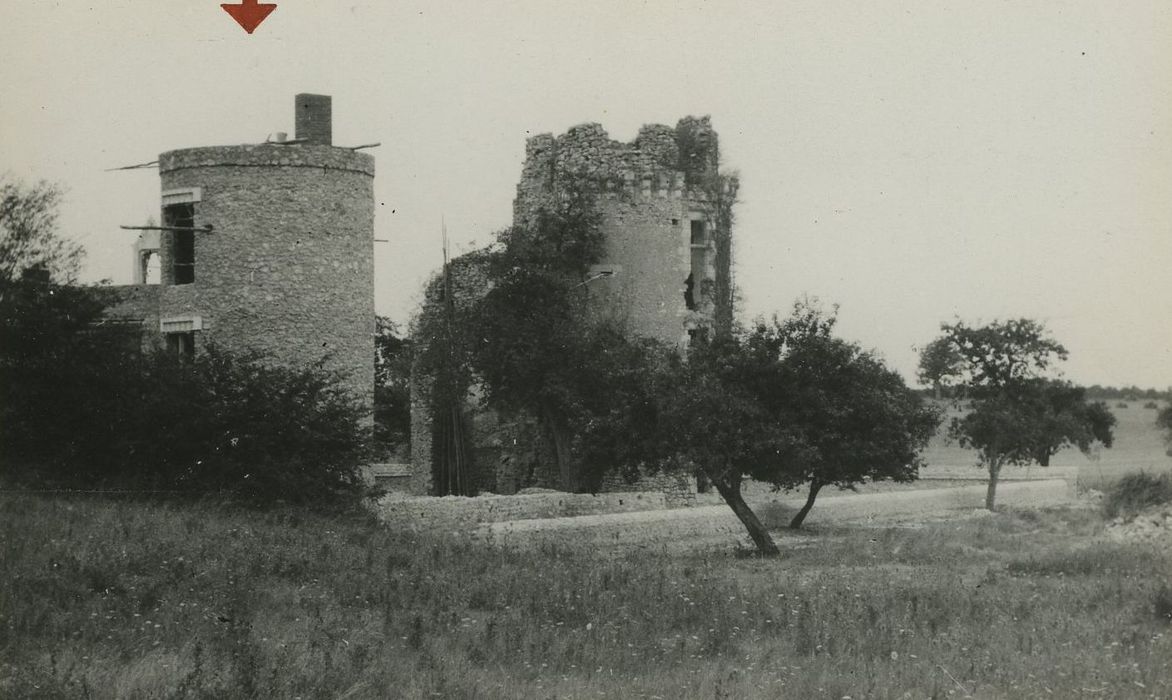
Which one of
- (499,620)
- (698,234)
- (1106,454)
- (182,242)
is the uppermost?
(698,234)

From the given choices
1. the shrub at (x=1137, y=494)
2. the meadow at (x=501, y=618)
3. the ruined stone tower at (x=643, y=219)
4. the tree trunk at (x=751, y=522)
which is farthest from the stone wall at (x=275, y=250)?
the shrub at (x=1137, y=494)

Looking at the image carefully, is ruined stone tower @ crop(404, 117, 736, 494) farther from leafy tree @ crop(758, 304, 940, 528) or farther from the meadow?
the meadow

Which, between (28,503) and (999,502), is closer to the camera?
(28,503)

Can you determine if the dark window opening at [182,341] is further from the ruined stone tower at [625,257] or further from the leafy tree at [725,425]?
the leafy tree at [725,425]

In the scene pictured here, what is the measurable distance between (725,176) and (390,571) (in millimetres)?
23546

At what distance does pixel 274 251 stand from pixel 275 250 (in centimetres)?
3

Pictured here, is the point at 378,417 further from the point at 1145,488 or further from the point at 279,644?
the point at 279,644

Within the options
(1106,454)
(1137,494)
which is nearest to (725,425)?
(1137,494)

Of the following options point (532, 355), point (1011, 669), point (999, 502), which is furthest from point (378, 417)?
point (1011, 669)

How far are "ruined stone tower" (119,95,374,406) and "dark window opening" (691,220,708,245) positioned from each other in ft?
42.4

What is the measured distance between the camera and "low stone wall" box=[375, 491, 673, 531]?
23.2 m

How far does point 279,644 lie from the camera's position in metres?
11.9

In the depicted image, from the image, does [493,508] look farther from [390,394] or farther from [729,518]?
[390,394]

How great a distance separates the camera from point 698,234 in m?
37.3
